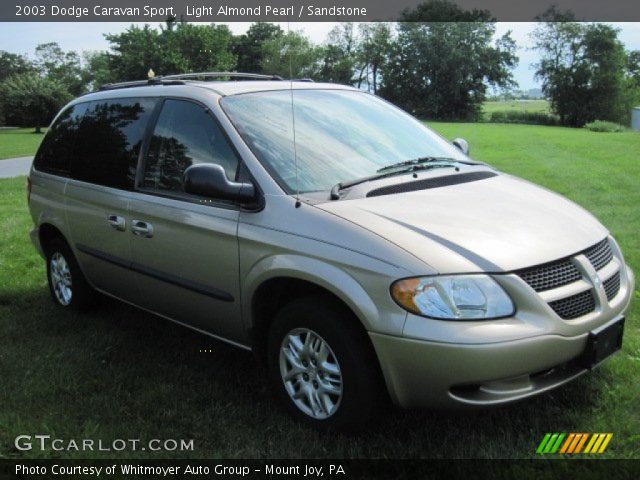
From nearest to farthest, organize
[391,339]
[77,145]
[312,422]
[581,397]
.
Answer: [391,339]
[312,422]
[581,397]
[77,145]

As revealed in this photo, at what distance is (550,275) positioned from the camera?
2.86 metres

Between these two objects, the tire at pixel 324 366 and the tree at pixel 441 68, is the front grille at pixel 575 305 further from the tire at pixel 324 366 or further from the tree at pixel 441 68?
the tree at pixel 441 68

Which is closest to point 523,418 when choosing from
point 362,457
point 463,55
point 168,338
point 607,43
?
point 362,457

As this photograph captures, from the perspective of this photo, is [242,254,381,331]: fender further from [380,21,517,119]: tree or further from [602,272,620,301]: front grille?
[380,21,517,119]: tree

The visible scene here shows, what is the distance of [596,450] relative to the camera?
2979 millimetres

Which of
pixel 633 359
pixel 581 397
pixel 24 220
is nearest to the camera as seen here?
pixel 581 397

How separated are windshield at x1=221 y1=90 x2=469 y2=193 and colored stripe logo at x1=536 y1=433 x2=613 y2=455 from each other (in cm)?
164

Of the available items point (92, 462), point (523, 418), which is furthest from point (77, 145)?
point (523, 418)

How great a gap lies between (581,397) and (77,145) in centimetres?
391

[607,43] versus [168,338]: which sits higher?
[607,43]

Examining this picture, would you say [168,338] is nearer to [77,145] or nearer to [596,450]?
[77,145]

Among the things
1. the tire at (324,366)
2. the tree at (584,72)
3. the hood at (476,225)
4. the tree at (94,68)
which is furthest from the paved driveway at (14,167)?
the tree at (584,72)

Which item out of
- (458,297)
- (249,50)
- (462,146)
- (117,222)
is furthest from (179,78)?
(249,50)

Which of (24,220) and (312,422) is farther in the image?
(24,220)
